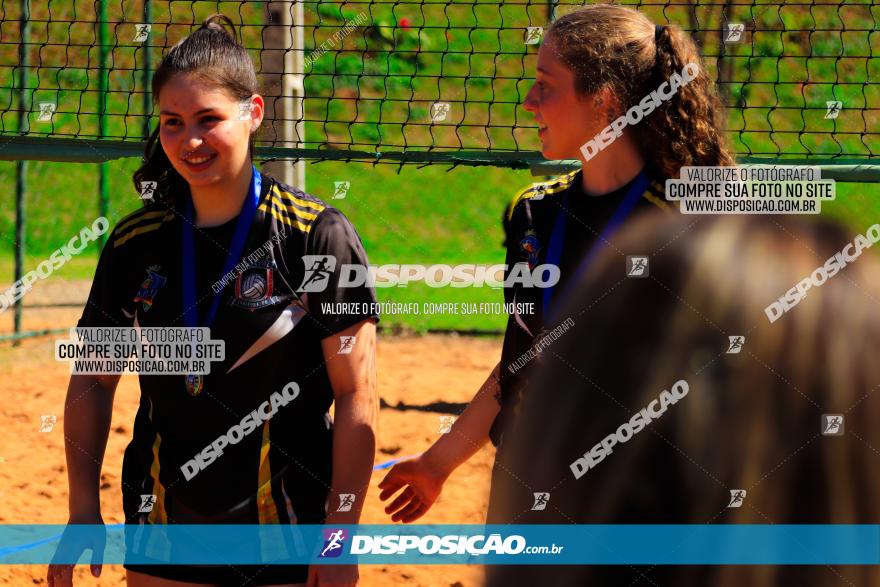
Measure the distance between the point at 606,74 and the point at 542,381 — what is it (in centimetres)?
152

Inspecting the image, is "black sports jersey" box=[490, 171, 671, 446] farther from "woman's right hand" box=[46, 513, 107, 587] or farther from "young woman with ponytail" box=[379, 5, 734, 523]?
"woman's right hand" box=[46, 513, 107, 587]

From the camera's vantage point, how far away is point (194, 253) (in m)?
2.74

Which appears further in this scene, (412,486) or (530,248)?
(412,486)

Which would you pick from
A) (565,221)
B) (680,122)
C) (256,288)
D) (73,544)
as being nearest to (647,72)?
(680,122)

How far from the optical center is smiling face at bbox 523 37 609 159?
7.94 feet

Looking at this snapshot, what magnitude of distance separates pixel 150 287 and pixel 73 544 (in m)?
0.74

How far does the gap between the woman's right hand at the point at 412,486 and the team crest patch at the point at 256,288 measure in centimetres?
61

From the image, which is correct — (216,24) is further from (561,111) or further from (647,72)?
(647,72)

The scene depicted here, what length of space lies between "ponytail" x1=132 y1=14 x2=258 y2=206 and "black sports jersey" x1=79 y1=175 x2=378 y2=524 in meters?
0.22

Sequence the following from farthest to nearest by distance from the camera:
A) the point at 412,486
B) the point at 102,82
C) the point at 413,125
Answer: the point at 413,125
the point at 102,82
the point at 412,486

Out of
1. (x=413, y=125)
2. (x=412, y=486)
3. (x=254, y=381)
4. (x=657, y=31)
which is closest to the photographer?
Result: (x=657, y=31)

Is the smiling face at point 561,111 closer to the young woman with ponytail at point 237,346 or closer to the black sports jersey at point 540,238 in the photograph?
the black sports jersey at point 540,238

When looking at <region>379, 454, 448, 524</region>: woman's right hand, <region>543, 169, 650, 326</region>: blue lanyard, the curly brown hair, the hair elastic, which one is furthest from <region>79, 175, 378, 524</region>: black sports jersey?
the hair elastic

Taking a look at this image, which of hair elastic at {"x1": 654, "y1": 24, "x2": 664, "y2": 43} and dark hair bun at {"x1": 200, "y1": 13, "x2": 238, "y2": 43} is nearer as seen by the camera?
hair elastic at {"x1": 654, "y1": 24, "x2": 664, "y2": 43}
